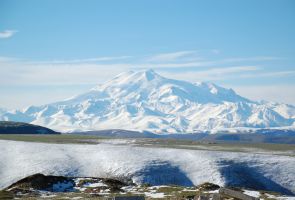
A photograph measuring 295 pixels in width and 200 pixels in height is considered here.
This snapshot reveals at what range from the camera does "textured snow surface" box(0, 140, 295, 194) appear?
10638 cm

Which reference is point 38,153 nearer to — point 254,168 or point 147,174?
point 147,174

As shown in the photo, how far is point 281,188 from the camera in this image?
104 meters

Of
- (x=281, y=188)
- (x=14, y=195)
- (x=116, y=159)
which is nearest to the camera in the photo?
(x=14, y=195)

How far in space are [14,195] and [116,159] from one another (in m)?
49.8

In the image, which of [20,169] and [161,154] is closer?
[20,169]

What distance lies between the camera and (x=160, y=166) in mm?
114625

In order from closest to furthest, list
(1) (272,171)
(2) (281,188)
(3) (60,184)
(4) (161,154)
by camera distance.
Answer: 1. (3) (60,184)
2. (2) (281,188)
3. (1) (272,171)
4. (4) (161,154)

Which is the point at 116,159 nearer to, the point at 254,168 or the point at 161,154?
the point at 161,154

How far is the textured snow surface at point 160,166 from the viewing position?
106 meters

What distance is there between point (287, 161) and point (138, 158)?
3524 cm

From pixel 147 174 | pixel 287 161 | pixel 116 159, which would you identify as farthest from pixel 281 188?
pixel 116 159

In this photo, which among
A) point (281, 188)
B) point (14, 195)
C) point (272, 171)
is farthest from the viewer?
point (272, 171)

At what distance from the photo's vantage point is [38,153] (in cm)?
12938

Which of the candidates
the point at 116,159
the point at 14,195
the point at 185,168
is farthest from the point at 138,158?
the point at 14,195
